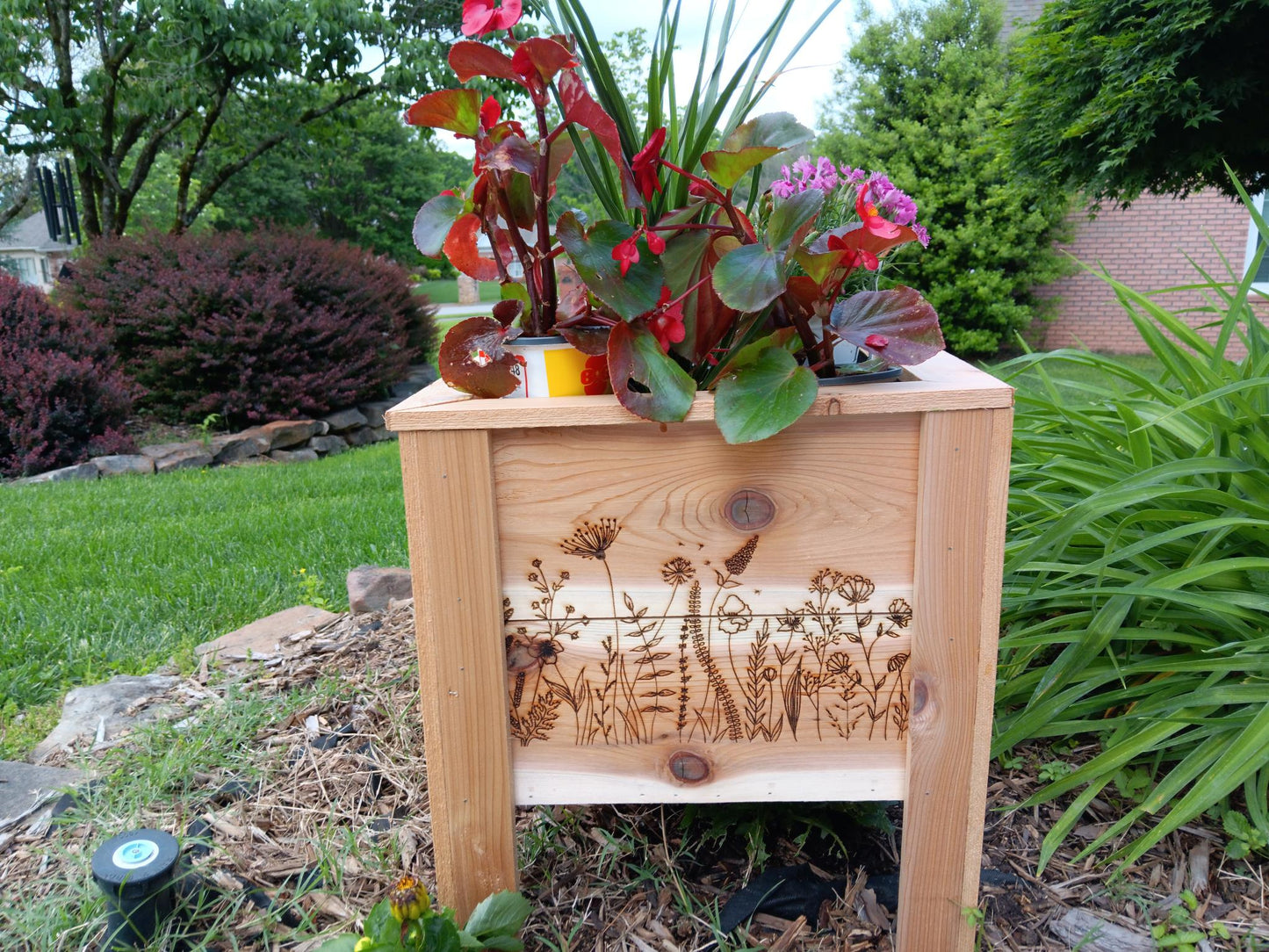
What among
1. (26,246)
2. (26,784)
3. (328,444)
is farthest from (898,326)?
(26,246)

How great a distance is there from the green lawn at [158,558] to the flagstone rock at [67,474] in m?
0.36

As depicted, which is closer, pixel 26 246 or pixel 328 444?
pixel 328 444

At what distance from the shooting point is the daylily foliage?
915mm

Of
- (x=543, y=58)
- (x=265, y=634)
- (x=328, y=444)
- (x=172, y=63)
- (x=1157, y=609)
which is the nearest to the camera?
(x=543, y=58)

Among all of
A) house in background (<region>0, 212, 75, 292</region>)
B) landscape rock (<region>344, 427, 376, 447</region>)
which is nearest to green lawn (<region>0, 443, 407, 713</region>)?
landscape rock (<region>344, 427, 376, 447</region>)

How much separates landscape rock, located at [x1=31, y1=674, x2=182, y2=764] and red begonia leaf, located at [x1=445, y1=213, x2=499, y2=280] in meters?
1.25

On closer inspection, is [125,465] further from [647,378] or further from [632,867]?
[647,378]

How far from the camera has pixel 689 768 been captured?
1104 mm

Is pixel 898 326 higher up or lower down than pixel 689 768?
higher up

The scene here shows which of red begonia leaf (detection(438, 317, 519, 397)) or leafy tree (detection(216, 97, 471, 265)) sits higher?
leafy tree (detection(216, 97, 471, 265))

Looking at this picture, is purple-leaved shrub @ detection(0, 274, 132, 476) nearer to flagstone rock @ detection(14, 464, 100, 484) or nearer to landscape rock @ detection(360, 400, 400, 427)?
flagstone rock @ detection(14, 464, 100, 484)

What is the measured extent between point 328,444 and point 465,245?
232 inches

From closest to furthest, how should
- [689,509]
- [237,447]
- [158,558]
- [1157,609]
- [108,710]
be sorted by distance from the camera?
[689,509] → [1157,609] → [108,710] → [158,558] → [237,447]

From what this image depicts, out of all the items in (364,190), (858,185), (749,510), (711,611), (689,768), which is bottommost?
(689,768)
